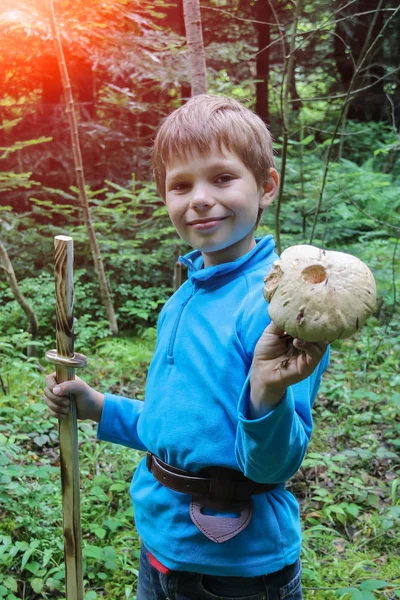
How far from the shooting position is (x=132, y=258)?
6.07m

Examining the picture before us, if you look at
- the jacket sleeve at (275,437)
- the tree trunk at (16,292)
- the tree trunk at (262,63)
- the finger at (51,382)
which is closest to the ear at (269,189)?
the jacket sleeve at (275,437)

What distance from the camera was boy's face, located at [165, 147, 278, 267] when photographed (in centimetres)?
129

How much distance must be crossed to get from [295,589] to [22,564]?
158 cm

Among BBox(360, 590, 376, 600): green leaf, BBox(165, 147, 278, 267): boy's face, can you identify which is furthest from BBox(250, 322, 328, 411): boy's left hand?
BBox(360, 590, 376, 600): green leaf

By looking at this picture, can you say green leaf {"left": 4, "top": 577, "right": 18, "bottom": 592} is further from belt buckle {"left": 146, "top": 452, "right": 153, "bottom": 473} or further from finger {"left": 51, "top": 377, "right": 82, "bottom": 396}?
belt buckle {"left": 146, "top": 452, "right": 153, "bottom": 473}

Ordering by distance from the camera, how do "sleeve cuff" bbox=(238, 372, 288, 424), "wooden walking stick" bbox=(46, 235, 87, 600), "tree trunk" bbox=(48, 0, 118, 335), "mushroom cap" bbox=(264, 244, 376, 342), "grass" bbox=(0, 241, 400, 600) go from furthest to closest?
"tree trunk" bbox=(48, 0, 118, 335)
"grass" bbox=(0, 241, 400, 600)
"wooden walking stick" bbox=(46, 235, 87, 600)
"sleeve cuff" bbox=(238, 372, 288, 424)
"mushroom cap" bbox=(264, 244, 376, 342)

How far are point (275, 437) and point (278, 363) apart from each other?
0.61 ft

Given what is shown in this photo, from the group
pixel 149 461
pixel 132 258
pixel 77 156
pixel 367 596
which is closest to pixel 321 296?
pixel 149 461

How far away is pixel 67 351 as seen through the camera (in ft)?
5.30

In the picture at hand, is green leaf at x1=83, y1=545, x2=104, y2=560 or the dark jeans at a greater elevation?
the dark jeans

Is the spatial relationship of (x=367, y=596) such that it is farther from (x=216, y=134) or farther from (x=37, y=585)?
(x=216, y=134)

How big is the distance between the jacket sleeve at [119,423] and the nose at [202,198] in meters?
0.74

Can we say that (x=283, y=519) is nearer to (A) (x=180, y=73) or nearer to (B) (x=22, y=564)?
(B) (x=22, y=564)

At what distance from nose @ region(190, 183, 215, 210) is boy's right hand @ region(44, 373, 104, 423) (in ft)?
2.34
